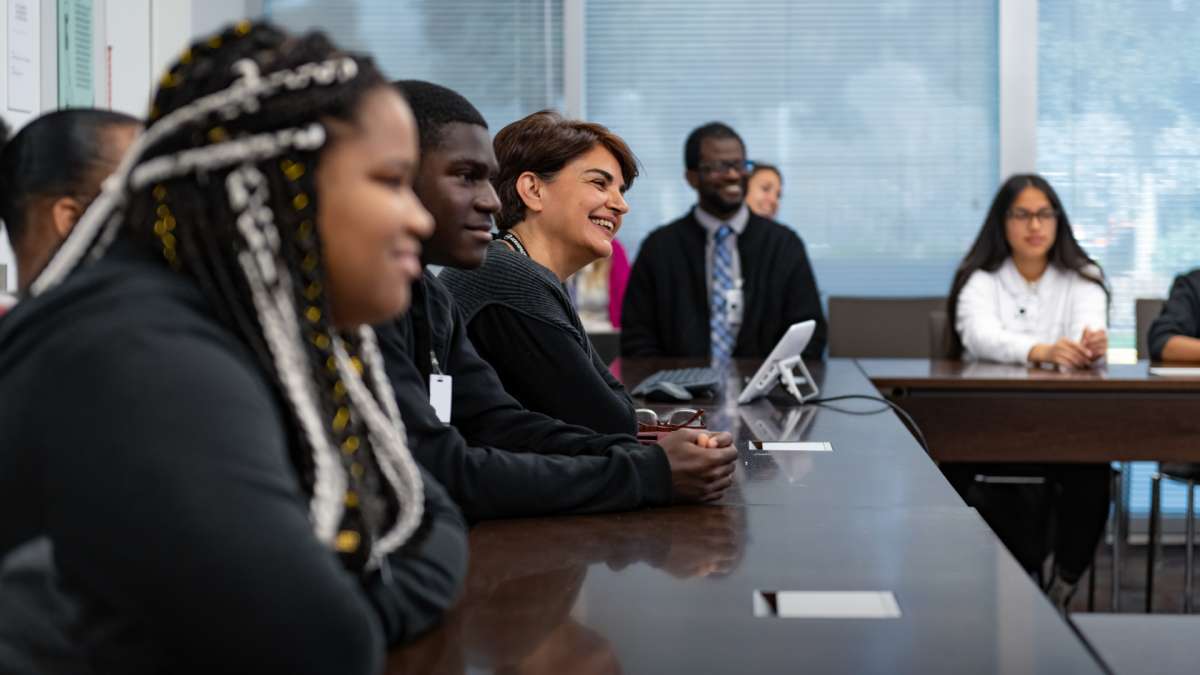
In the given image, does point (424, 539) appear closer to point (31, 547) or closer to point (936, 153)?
point (31, 547)

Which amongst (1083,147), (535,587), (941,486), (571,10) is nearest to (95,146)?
(535,587)

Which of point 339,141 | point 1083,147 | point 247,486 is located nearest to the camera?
point 247,486

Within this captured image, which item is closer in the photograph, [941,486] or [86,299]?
[86,299]

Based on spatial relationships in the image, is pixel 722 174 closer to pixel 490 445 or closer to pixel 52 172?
pixel 490 445

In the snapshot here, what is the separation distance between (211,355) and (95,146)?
1122 mm

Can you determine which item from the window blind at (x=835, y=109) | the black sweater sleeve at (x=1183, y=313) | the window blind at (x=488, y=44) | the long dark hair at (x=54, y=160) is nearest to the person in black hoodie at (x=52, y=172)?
the long dark hair at (x=54, y=160)

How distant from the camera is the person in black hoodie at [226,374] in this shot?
0.79 metres

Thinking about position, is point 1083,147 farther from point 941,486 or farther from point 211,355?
point 211,355

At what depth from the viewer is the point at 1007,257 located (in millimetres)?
4668

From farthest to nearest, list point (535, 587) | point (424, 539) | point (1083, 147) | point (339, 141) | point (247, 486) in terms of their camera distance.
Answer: point (1083, 147) → point (535, 587) → point (424, 539) → point (339, 141) → point (247, 486)

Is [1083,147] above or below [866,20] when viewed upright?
below

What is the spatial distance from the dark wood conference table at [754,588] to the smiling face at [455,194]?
39 cm

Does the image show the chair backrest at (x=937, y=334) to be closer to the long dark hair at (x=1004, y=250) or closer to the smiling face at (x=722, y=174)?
the long dark hair at (x=1004, y=250)

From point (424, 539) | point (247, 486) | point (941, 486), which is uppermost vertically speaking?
point (247, 486)
